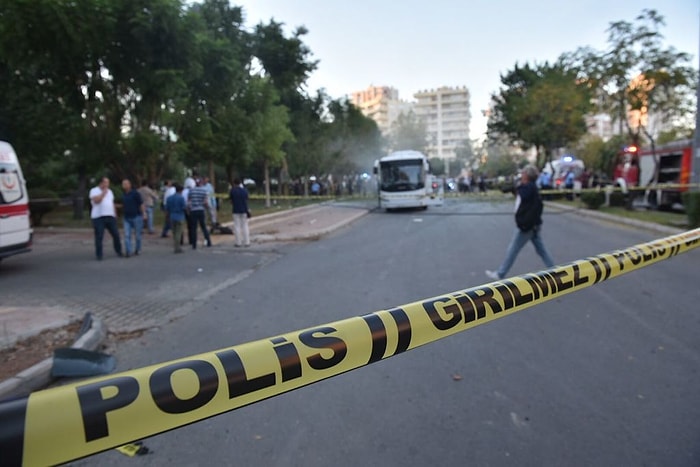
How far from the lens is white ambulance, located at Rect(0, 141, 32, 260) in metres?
8.02

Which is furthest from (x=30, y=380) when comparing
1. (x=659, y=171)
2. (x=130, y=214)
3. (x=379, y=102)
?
(x=379, y=102)

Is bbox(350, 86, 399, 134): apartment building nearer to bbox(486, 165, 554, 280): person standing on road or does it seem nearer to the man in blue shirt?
the man in blue shirt

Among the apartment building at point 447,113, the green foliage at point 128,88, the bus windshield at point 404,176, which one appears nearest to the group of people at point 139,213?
the green foliage at point 128,88

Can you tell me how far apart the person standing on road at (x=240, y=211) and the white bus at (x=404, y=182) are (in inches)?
478

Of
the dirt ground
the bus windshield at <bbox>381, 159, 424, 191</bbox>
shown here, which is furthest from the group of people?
the bus windshield at <bbox>381, 159, 424, 191</bbox>

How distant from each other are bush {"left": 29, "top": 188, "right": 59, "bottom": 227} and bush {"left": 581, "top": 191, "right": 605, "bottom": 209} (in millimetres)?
20498

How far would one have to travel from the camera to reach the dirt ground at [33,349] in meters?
4.07

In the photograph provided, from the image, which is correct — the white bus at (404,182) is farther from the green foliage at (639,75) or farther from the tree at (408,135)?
the tree at (408,135)

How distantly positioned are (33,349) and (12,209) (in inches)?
194

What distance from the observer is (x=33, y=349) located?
453 cm

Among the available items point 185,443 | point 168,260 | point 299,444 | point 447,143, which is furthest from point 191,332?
point 447,143

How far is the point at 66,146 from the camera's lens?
16.6 metres

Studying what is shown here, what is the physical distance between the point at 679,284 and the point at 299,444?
640 cm

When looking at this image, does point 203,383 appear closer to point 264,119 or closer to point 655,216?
point 655,216
